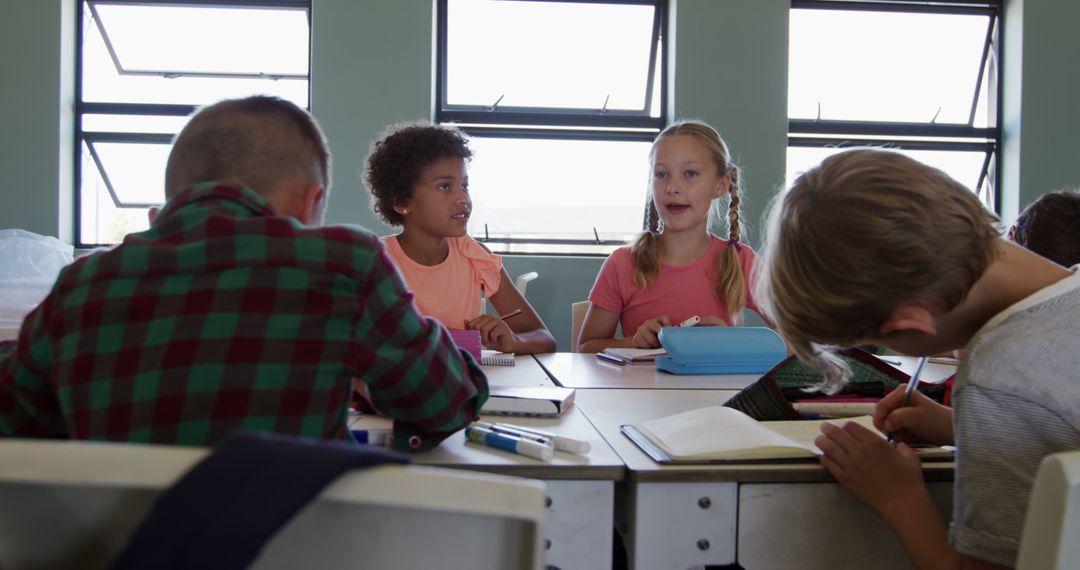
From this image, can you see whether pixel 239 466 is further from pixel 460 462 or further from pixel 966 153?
pixel 966 153

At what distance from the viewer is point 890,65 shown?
4.29 meters

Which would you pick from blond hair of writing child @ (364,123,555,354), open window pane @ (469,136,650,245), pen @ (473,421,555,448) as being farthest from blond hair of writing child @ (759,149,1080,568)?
open window pane @ (469,136,650,245)

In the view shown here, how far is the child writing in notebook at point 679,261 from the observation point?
2.47 m

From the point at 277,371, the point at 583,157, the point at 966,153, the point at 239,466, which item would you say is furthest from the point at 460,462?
the point at 966,153

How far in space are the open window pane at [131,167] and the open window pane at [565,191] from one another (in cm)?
168

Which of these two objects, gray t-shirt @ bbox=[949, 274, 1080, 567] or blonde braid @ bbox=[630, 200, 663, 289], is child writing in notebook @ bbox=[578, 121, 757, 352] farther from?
gray t-shirt @ bbox=[949, 274, 1080, 567]

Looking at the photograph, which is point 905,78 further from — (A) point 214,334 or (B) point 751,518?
(A) point 214,334

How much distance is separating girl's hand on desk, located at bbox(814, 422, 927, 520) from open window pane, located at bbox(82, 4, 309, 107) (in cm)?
361

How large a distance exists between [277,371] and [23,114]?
3.89 metres

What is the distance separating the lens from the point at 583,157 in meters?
4.20

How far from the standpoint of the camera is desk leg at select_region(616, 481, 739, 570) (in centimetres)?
92

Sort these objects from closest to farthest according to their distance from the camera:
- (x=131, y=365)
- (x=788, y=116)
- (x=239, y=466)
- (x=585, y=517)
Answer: (x=239, y=466) → (x=131, y=365) → (x=585, y=517) → (x=788, y=116)

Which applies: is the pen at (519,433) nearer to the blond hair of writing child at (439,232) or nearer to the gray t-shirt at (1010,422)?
the gray t-shirt at (1010,422)

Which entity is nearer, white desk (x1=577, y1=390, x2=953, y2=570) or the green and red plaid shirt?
the green and red plaid shirt
